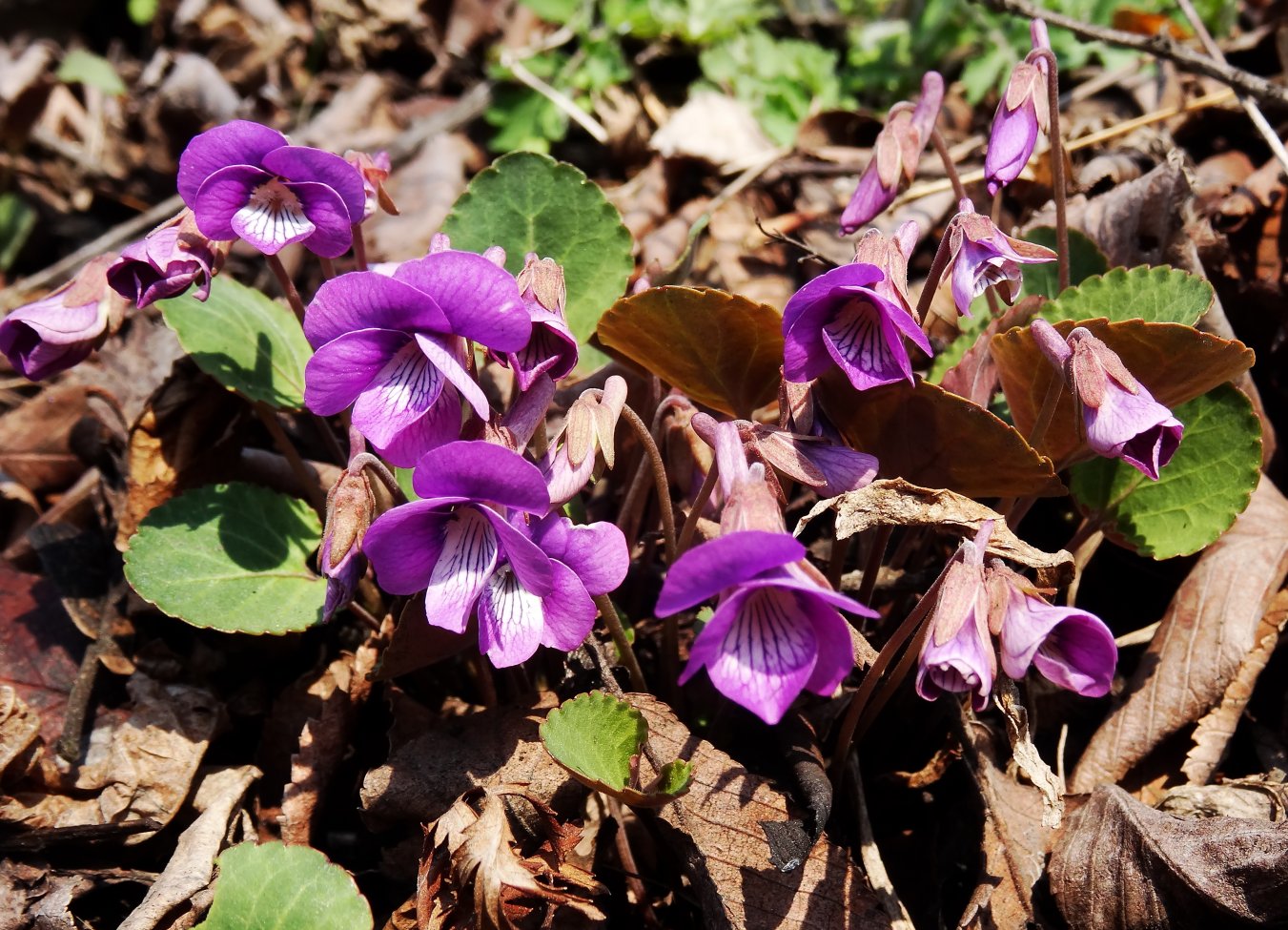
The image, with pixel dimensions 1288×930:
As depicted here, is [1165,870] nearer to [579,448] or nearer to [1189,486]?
[1189,486]

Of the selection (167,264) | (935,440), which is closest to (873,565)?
(935,440)

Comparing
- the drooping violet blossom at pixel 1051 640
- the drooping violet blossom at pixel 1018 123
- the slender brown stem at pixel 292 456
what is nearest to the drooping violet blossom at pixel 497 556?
the drooping violet blossom at pixel 1051 640

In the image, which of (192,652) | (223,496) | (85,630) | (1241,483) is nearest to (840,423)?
(1241,483)

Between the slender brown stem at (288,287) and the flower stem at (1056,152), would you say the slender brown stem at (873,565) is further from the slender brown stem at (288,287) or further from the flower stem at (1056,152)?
the slender brown stem at (288,287)

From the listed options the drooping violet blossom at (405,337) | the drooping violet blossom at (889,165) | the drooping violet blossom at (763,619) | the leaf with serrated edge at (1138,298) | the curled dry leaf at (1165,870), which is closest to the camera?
the drooping violet blossom at (763,619)

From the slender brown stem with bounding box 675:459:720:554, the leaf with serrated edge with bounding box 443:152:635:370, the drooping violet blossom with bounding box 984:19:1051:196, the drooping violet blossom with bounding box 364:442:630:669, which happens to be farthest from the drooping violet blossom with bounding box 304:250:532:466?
the drooping violet blossom with bounding box 984:19:1051:196

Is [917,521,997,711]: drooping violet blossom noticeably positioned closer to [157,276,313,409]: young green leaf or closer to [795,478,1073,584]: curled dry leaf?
[795,478,1073,584]: curled dry leaf

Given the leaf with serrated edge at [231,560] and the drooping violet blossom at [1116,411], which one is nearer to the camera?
the drooping violet blossom at [1116,411]
